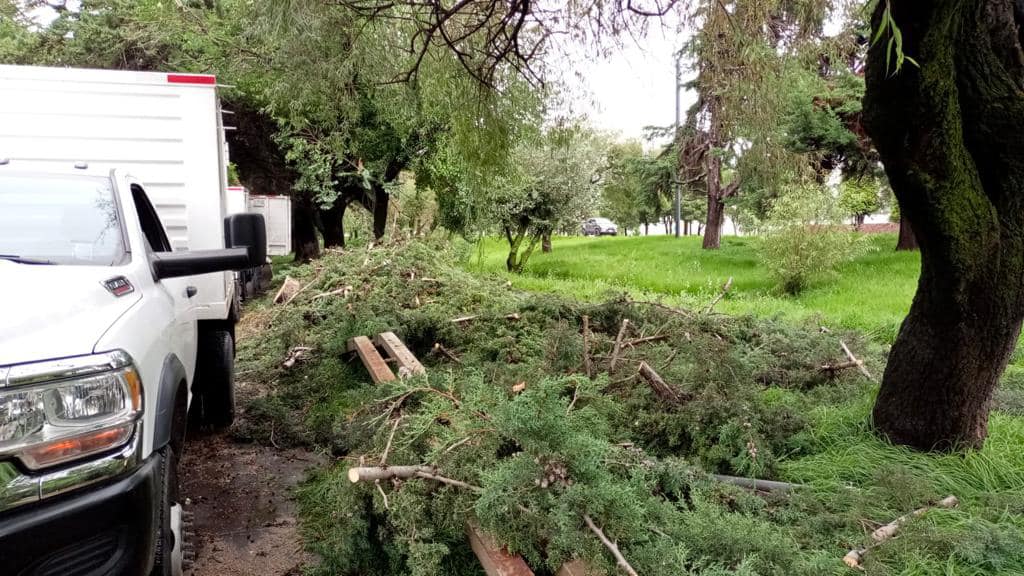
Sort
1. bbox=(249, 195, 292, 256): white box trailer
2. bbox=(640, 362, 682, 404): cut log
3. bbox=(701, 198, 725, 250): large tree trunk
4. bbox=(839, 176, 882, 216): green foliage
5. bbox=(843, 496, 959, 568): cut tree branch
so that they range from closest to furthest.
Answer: bbox=(843, 496, 959, 568): cut tree branch, bbox=(640, 362, 682, 404): cut log, bbox=(249, 195, 292, 256): white box trailer, bbox=(839, 176, 882, 216): green foliage, bbox=(701, 198, 725, 250): large tree trunk

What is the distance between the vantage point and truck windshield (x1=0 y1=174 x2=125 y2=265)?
9.17 ft

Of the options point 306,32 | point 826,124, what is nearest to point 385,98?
point 306,32

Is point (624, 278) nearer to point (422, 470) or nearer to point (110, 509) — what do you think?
point (422, 470)

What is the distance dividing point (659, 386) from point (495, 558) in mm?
2188

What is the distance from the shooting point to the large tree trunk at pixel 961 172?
11.1 ft

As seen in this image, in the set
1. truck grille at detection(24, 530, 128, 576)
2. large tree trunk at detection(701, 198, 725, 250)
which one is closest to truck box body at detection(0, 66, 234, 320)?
truck grille at detection(24, 530, 128, 576)

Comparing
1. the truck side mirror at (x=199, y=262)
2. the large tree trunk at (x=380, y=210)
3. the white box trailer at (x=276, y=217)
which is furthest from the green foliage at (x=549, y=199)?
the truck side mirror at (x=199, y=262)

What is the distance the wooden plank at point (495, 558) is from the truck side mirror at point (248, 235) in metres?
1.67

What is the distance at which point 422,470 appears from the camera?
2.90 meters

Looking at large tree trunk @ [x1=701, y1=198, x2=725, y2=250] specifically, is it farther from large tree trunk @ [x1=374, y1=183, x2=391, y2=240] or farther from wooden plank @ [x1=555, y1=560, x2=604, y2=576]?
wooden plank @ [x1=555, y1=560, x2=604, y2=576]

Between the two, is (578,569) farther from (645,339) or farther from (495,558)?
(645,339)

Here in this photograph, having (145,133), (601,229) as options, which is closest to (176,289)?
(145,133)

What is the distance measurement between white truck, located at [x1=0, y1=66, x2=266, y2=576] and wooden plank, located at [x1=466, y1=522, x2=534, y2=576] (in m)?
1.22

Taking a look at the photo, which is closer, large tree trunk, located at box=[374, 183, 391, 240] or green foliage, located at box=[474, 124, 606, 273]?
large tree trunk, located at box=[374, 183, 391, 240]
